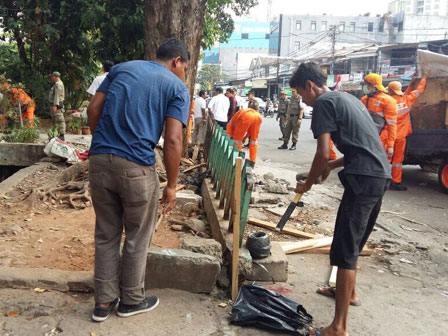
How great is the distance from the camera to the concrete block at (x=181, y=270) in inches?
124

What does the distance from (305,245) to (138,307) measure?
2.19 metres

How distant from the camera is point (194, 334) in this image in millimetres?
2709

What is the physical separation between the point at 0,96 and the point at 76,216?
661 cm

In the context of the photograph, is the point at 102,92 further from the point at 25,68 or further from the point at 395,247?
the point at 25,68

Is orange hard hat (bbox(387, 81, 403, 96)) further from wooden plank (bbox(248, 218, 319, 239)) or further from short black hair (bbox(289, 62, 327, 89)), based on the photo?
short black hair (bbox(289, 62, 327, 89))

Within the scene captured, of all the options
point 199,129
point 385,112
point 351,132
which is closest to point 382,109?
point 385,112

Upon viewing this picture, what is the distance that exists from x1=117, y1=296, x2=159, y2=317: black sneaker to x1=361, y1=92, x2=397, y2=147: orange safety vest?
5.53 m

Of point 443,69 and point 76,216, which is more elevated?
point 443,69

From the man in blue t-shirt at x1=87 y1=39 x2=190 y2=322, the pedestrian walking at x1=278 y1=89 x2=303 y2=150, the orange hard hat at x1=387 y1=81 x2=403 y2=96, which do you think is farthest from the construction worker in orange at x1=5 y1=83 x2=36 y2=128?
the man in blue t-shirt at x1=87 y1=39 x2=190 y2=322

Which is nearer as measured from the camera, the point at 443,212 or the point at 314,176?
the point at 314,176

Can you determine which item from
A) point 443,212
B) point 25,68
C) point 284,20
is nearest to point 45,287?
point 443,212

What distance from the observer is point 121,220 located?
9.23 ft

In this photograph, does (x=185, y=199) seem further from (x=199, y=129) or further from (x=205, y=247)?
(x=199, y=129)

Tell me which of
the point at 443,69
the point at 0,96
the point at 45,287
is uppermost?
the point at 443,69
